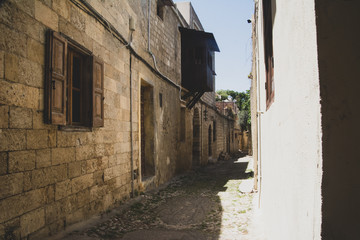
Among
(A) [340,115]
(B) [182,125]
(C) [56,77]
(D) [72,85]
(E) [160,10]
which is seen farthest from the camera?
(B) [182,125]

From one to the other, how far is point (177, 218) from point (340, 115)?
15.0ft

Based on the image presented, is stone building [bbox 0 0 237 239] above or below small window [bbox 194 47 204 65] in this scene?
below

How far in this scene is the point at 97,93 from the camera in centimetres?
462

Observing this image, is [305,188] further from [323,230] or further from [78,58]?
[78,58]

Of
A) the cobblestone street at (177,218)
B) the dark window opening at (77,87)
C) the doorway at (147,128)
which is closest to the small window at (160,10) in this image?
the doorway at (147,128)

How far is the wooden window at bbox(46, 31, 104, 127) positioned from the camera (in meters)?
3.37

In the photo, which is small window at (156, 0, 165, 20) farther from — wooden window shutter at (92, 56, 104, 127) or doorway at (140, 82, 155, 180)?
wooden window shutter at (92, 56, 104, 127)

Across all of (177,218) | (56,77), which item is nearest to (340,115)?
(56,77)

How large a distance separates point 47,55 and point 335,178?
3.40 m

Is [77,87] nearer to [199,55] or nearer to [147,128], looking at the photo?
[147,128]

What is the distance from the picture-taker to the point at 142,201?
6129 millimetres

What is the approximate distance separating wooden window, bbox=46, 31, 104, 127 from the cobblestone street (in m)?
1.57

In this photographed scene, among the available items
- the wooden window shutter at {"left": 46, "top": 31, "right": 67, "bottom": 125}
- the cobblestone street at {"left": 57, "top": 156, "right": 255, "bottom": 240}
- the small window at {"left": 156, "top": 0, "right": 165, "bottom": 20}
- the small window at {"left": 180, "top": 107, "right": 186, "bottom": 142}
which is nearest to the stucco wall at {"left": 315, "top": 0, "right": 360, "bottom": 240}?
the wooden window shutter at {"left": 46, "top": 31, "right": 67, "bottom": 125}

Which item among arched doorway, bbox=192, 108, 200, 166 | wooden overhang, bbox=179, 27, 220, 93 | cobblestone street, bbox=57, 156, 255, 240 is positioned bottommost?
cobblestone street, bbox=57, 156, 255, 240
